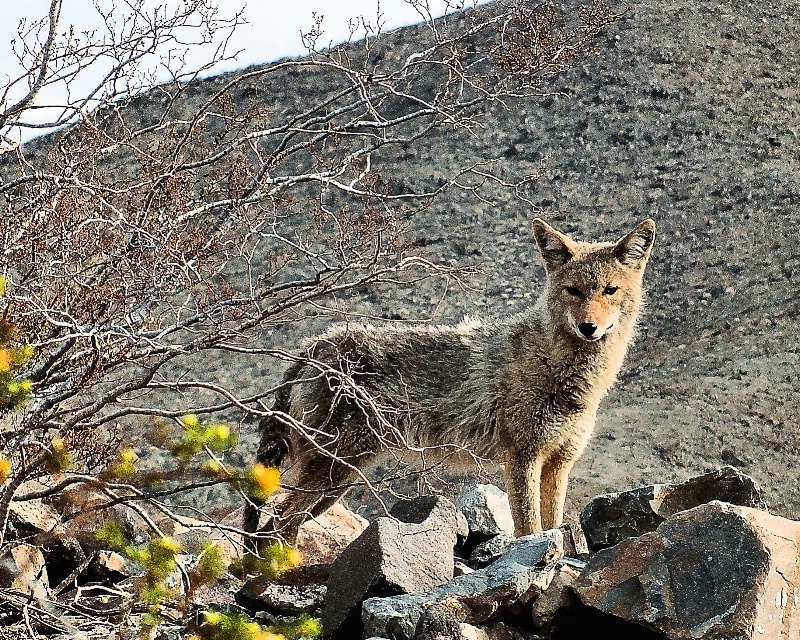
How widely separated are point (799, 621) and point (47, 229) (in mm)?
4726

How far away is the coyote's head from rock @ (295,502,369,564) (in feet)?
7.60

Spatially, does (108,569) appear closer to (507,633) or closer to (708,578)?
(507,633)

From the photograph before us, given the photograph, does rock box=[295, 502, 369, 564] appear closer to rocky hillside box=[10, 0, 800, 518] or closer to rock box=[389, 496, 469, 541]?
rock box=[389, 496, 469, 541]

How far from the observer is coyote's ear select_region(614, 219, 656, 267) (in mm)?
6637

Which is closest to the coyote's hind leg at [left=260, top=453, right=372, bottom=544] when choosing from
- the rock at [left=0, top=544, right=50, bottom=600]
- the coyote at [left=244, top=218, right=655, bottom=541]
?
the coyote at [left=244, top=218, right=655, bottom=541]

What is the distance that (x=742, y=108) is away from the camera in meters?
23.9

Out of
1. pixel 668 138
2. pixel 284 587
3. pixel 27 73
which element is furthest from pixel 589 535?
pixel 668 138

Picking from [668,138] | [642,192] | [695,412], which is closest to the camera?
[695,412]

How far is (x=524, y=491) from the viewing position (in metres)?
6.50

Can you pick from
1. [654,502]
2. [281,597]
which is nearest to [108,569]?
[281,597]

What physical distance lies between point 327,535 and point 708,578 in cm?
350

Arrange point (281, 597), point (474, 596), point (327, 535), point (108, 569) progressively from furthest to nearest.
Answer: point (327, 535) → point (108, 569) → point (281, 597) → point (474, 596)

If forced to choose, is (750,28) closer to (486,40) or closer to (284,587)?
(486,40)

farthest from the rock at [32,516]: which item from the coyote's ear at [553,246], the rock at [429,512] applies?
the coyote's ear at [553,246]
